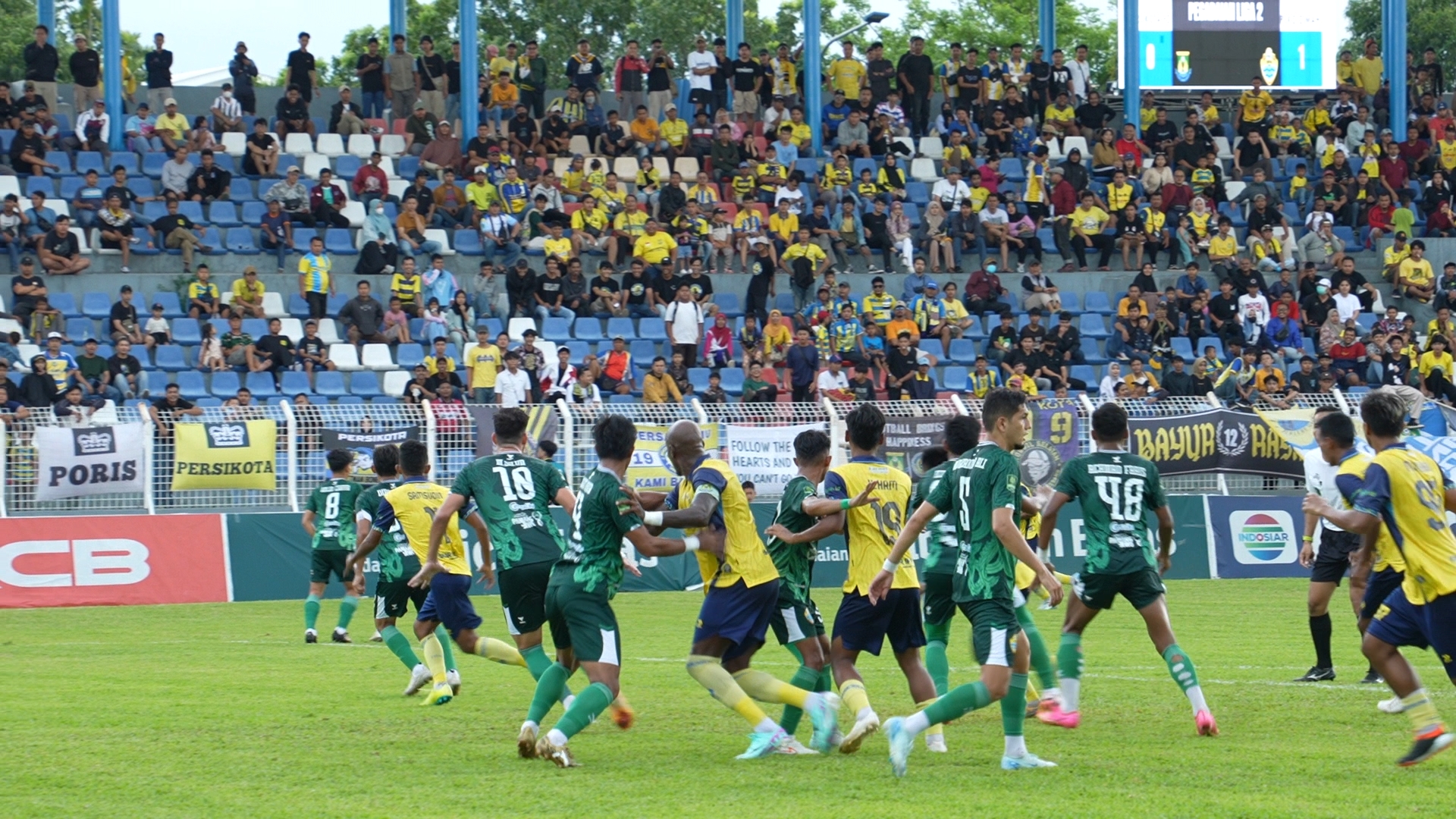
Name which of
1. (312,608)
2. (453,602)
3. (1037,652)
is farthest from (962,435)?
(312,608)

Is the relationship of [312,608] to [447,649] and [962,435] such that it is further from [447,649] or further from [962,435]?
[962,435]

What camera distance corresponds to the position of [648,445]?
22.2 meters

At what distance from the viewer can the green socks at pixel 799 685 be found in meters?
9.27

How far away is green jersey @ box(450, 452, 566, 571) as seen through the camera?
1053 centimetres

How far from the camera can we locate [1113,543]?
9906 millimetres

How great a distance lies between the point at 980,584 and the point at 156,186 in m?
23.3

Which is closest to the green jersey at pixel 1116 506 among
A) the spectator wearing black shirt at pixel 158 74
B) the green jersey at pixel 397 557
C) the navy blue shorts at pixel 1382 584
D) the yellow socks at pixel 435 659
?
the navy blue shorts at pixel 1382 584

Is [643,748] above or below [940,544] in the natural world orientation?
below

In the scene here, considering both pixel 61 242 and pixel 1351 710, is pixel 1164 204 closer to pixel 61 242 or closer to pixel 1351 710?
pixel 61 242

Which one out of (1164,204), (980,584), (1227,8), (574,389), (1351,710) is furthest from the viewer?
(1227,8)

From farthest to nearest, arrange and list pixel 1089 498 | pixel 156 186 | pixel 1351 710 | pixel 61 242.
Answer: pixel 156 186, pixel 61 242, pixel 1351 710, pixel 1089 498

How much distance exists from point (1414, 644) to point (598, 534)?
4149 mm

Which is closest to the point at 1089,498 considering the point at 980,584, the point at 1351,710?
the point at 980,584

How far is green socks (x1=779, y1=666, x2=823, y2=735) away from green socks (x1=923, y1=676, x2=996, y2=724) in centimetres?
121
